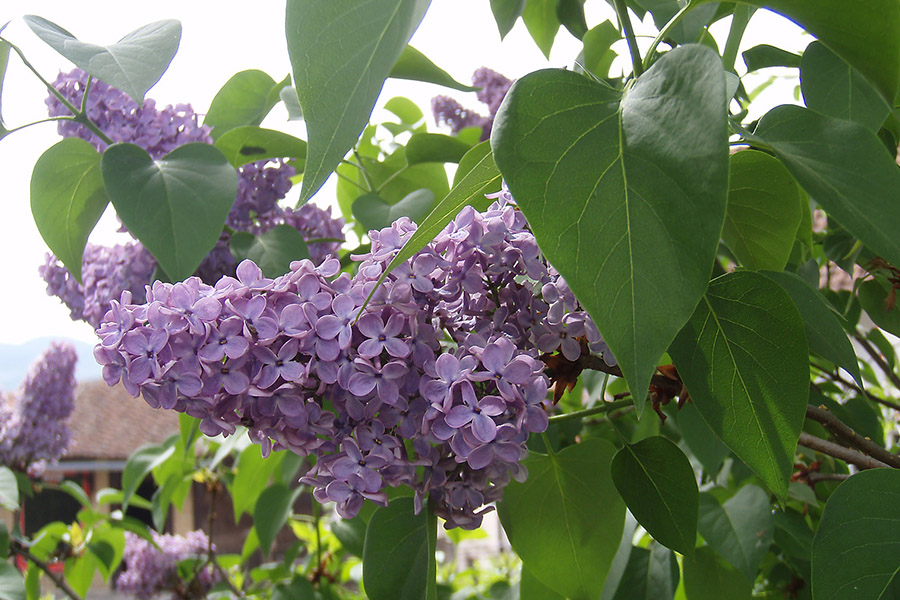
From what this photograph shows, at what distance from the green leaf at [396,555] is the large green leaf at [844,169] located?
29 centimetres

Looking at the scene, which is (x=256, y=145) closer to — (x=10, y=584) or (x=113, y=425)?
(x=10, y=584)

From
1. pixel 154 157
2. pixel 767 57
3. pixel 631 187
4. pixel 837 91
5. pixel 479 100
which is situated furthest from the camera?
pixel 479 100

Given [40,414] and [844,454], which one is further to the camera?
[40,414]

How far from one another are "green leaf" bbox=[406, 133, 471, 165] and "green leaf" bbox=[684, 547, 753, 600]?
17.4 inches

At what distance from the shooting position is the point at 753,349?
0.33 metres

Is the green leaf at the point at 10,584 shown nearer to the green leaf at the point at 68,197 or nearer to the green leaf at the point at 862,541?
the green leaf at the point at 68,197

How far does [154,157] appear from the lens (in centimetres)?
71

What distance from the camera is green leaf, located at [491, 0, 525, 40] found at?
0.65 m

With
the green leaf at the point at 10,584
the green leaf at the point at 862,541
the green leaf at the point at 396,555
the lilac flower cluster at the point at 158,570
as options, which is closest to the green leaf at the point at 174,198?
the green leaf at the point at 396,555

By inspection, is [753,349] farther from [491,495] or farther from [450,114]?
[450,114]

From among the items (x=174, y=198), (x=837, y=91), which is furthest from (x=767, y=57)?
(x=174, y=198)

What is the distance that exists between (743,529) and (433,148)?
45 cm

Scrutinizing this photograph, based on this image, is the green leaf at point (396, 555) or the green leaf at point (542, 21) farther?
the green leaf at point (542, 21)

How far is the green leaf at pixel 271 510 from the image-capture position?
0.94m
